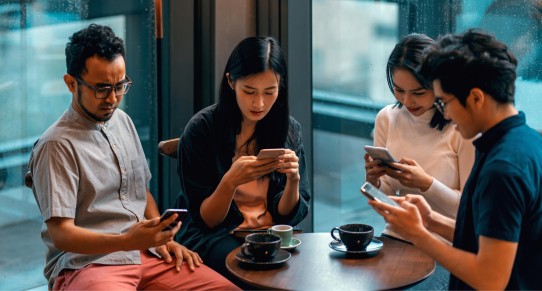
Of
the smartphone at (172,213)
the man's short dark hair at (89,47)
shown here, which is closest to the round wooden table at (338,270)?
the smartphone at (172,213)

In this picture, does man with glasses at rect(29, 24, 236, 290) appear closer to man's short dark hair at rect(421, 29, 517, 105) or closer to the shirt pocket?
the shirt pocket

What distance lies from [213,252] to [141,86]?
1.13 meters

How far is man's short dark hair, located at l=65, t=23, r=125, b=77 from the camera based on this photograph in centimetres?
237

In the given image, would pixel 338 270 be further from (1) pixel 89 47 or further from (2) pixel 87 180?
(1) pixel 89 47

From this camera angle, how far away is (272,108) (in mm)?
2881

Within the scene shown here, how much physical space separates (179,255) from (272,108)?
2.18 ft

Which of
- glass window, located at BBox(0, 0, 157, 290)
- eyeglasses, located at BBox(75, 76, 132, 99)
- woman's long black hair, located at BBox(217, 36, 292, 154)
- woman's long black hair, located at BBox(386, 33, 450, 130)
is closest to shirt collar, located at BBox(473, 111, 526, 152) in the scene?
woman's long black hair, located at BBox(386, 33, 450, 130)

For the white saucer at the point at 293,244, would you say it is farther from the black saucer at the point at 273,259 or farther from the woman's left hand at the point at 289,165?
the woman's left hand at the point at 289,165

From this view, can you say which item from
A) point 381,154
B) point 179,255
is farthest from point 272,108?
point 179,255

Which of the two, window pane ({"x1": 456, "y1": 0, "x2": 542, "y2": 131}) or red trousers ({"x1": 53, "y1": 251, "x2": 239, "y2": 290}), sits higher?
window pane ({"x1": 456, "y1": 0, "x2": 542, "y2": 131})

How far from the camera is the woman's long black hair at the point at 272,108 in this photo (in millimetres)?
2750

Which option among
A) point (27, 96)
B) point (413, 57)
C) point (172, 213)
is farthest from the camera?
point (27, 96)

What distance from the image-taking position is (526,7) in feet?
9.86

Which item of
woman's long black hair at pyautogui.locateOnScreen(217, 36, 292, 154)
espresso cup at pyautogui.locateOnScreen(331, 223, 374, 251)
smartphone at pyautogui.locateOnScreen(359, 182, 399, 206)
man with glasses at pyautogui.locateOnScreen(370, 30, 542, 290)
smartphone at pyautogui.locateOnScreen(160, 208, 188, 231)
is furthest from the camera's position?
woman's long black hair at pyautogui.locateOnScreen(217, 36, 292, 154)
